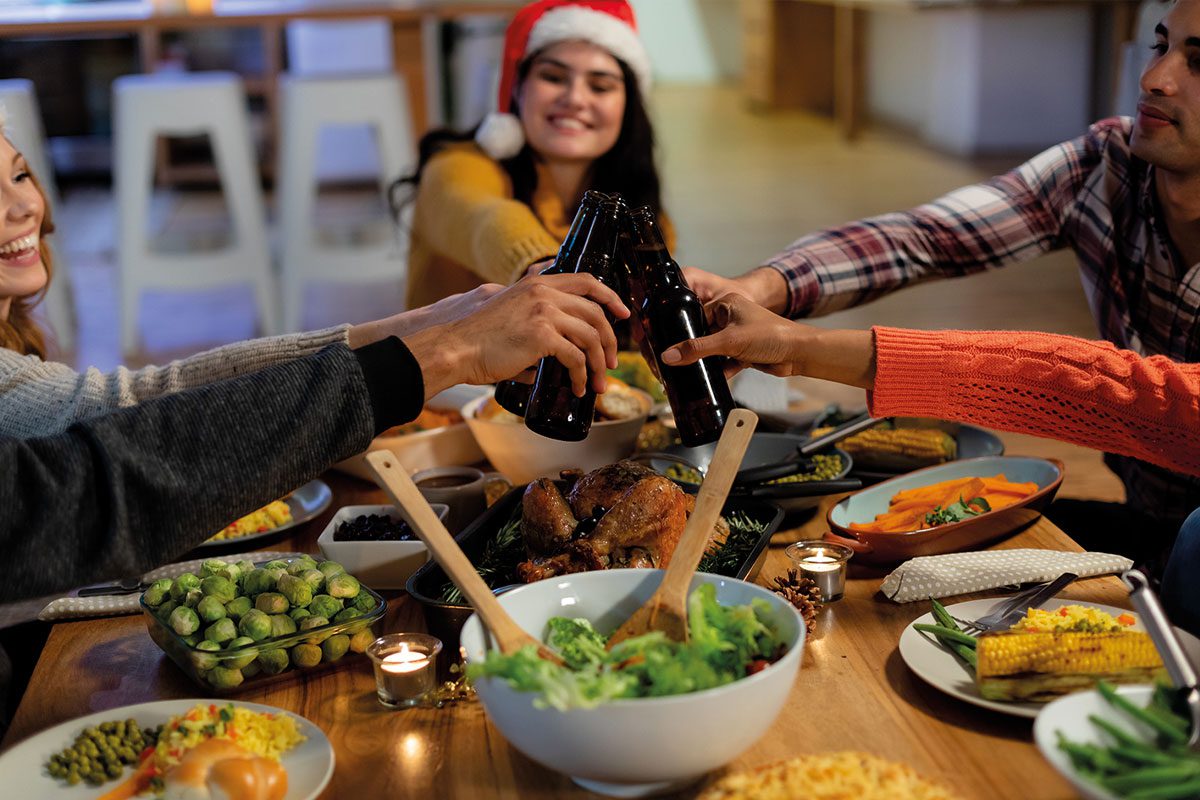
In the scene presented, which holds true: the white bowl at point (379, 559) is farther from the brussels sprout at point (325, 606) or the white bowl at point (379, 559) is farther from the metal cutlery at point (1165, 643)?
the metal cutlery at point (1165, 643)

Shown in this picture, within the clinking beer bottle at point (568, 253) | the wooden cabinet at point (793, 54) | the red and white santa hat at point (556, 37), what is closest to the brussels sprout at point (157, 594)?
the clinking beer bottle at point (568, 253)

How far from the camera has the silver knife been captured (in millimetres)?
1320

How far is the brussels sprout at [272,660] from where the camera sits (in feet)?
4.13

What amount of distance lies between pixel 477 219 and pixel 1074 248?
115cm

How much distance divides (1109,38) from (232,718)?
25.7ft

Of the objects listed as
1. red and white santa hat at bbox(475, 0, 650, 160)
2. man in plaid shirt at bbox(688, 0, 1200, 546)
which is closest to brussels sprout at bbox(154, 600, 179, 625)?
man in plaid shirt at bbox(688, 0, 1200, 546)

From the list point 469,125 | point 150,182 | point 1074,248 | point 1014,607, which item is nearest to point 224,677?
point 1014,607

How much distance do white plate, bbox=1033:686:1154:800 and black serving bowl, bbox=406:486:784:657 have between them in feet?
→ 1.40

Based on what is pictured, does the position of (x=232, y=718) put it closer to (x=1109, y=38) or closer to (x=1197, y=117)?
(x=1197, y=117)

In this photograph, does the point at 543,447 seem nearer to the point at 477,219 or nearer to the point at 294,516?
the point at 294,516

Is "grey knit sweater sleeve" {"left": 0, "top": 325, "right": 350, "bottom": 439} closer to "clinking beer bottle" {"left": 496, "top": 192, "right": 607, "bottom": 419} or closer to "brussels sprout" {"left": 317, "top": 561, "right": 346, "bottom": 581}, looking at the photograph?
"clinking beer bottle" {"left": 496, "top": 192, "right": 607, "bottom": 419}

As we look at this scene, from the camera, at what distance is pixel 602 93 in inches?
118

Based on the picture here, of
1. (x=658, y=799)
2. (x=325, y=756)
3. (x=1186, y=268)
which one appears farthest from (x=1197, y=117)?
(x=325, y=756)

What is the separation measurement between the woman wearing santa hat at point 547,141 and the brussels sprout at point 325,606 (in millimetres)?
1510
